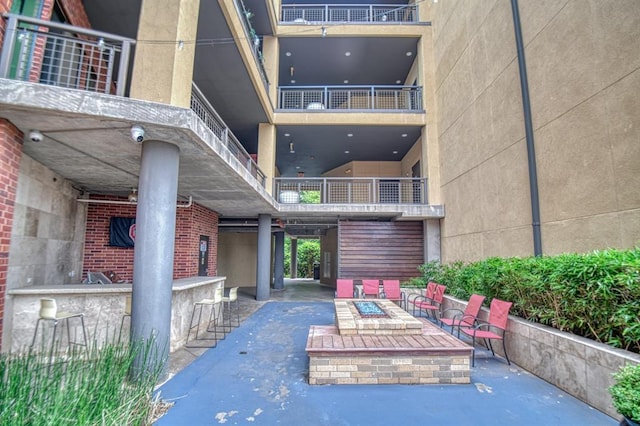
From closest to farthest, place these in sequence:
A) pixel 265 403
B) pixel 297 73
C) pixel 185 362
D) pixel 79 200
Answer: pixel 265 403, pixel 185 362, pixel 79 200, pixel 297 73

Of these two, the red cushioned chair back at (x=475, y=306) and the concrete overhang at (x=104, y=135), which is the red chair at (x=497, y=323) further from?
the concrete overhang at (x=104, y=135)

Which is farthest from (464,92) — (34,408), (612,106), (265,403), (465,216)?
(34,408)

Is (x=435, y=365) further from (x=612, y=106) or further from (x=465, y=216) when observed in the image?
(x=465, y=216)

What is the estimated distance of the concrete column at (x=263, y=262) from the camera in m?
10.0

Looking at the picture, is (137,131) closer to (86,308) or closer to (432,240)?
(86,308)

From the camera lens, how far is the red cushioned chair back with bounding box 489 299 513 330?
4.24m

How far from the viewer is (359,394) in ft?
11.0

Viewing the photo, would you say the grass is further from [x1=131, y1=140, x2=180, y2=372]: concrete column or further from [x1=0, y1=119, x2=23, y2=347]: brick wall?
[x1=0, y1=119, x2=23, y2=347]: brick wall

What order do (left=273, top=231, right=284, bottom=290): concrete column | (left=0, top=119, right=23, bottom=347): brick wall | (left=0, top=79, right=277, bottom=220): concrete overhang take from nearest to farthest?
(left=0, top=79, right=277, bottom=220): concrete overhang → (left=0, top=119, right=23, bottom=347): brick wall → (left=273, top=231, right=284, bottom=290): concrete column

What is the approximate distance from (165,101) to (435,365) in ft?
15.1

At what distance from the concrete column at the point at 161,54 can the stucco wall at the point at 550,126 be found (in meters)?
5.74

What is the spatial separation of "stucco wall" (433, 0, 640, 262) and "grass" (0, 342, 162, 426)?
18.6 ft

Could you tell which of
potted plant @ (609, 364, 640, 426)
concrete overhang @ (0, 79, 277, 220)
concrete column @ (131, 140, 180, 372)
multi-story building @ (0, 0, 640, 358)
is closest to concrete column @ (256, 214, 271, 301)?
multi-story building @ (0, 0, 640, 358)

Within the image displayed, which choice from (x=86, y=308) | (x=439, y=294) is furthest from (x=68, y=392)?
(x=439, y=294)
